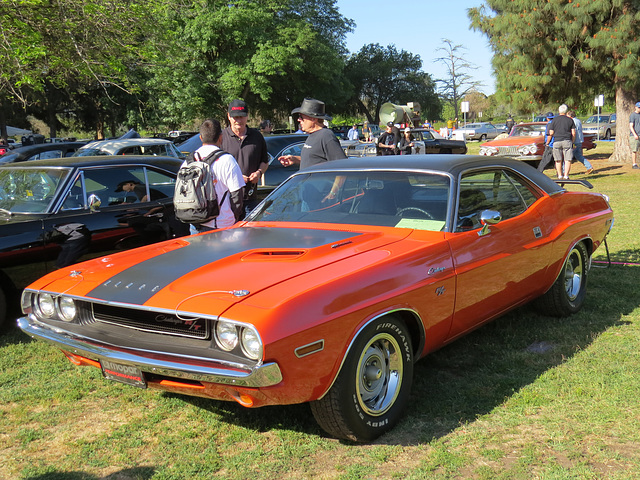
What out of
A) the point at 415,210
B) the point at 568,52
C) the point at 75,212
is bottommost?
the point at 415,210

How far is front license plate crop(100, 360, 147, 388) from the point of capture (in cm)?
313

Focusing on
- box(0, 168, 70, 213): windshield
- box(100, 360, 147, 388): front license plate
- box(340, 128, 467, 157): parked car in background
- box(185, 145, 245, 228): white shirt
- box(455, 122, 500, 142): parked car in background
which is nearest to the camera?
box(100, 360, 147, 388): front license plate

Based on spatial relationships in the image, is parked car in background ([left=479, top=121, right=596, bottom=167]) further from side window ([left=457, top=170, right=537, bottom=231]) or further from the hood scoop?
the hood scoop

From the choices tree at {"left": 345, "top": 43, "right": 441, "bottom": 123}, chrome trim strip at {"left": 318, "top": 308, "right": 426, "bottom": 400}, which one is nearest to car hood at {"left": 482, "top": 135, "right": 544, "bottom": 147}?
chrome trim strip at {"left": 318, "top": 308, "right": 426, "bottom": 400}

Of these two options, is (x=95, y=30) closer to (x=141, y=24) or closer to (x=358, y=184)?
(x=141, y=24)

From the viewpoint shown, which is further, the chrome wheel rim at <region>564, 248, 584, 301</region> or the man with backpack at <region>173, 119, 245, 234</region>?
the chrome wheel rim at <region>564, 248, 584, 301</region>

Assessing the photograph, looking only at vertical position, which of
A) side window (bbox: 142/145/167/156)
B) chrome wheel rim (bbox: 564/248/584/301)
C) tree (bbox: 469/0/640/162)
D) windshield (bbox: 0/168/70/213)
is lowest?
chrome wheel rim (bbox: 564/248/584/301)

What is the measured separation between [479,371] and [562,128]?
38.3ft

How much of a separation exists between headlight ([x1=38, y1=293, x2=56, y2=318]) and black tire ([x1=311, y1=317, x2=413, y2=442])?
1.69 m

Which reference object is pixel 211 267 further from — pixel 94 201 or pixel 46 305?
pixel 94 201

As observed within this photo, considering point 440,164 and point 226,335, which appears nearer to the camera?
point 226,335

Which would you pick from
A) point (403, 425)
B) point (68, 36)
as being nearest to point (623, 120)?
point (68, 36)

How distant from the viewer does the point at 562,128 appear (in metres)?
14.3

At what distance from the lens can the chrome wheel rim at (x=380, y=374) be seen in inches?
129
